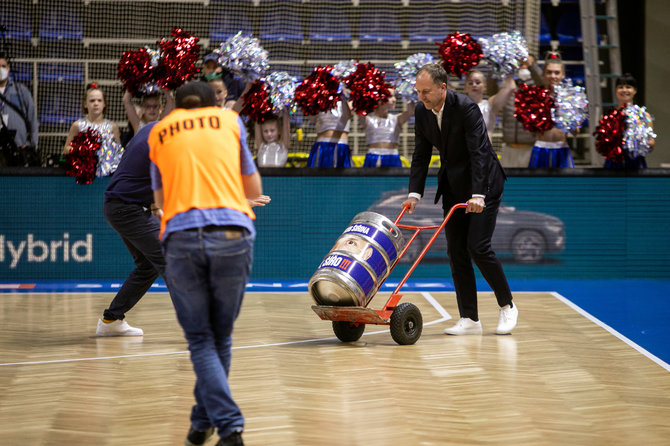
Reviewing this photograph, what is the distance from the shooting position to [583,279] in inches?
400

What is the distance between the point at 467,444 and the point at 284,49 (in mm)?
9548

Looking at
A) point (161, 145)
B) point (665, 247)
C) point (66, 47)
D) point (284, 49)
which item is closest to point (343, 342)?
point (161, 145)

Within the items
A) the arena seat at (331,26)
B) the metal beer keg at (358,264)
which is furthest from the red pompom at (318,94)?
the metal beer keg at (358,264)

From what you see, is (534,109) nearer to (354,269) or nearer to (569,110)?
(569,110)

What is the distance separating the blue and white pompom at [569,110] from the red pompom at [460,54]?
39.3 inches

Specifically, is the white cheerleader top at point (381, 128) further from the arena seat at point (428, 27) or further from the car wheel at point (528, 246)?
the arena seat at point (428, 27)

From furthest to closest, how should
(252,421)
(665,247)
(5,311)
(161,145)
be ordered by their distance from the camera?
(665,247) < (5,311) < (252,421) < (161,145)

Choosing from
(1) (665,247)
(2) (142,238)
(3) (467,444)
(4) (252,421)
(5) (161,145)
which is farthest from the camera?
(1) (665,247)

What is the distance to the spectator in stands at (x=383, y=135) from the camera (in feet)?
34.0

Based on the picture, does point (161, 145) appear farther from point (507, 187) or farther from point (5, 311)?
point (507, 187)

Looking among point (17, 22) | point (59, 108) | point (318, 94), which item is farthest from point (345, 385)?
point (17, 22)

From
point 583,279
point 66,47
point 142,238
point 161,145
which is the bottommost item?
point 583,279

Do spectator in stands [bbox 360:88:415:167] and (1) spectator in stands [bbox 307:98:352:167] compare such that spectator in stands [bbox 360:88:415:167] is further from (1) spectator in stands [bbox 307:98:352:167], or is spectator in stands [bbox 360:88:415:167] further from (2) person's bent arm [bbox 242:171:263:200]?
(2) person's bent arm [bbox 242:171:263:200]

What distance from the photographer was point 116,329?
6957 mm
